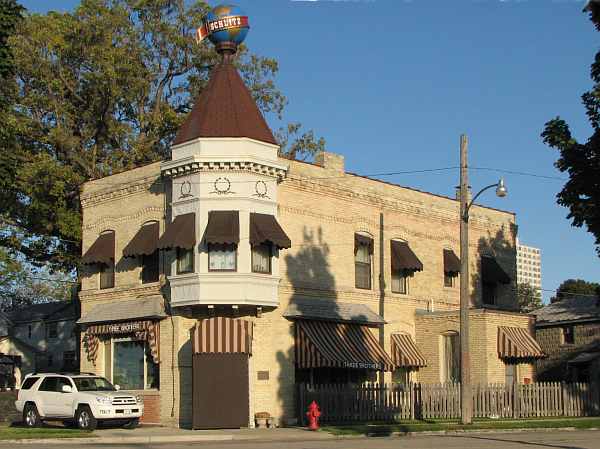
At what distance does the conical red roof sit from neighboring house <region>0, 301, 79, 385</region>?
126 ft

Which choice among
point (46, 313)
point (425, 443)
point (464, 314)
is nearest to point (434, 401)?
point (464, 314)

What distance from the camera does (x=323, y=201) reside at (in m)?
35.7

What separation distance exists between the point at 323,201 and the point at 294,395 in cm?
746

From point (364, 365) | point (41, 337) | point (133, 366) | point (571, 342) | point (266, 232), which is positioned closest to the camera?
point (266, 232)

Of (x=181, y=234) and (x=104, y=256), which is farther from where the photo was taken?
(x=104, y=256)

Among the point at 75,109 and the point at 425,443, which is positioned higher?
the point at 75,109

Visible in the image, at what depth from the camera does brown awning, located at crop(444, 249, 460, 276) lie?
41094 millimetres

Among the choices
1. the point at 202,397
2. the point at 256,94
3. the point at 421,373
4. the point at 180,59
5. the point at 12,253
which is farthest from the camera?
the point at 256,94

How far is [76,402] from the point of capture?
97.3 feet

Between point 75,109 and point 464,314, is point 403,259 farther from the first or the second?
point 75,109

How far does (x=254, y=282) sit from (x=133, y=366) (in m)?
6.38

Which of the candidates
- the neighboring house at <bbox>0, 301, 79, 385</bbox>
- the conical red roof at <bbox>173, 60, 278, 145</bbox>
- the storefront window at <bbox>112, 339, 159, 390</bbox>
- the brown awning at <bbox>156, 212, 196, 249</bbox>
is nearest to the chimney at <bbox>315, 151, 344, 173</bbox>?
the conical red roof at <bbox>173, 60, 278, 145</bbox>

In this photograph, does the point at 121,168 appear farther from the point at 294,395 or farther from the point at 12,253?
the point at 294,395

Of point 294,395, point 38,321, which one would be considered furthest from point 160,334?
point 38,321
